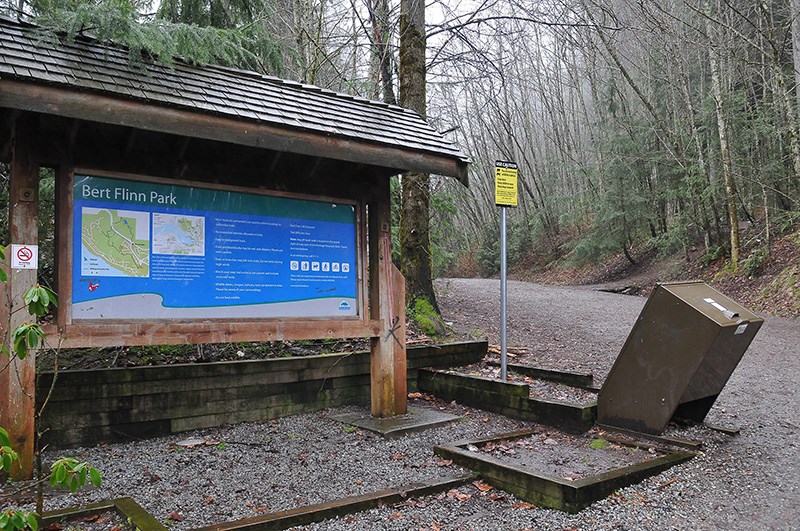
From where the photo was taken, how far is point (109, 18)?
463 centimetres

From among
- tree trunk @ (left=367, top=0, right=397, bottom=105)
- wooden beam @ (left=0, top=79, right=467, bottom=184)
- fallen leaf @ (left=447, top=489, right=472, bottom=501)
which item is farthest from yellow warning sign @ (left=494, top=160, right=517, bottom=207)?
tree trunk @ (left=367, top=0, right=397, bottom=105)

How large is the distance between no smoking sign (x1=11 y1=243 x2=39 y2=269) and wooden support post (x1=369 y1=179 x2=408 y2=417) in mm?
3065

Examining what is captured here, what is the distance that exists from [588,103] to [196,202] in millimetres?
38663

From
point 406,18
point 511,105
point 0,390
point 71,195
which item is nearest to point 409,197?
point 406,18

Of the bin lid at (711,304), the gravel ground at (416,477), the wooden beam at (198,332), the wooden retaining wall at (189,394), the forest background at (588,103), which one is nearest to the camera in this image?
the gravel ground at (416,477)

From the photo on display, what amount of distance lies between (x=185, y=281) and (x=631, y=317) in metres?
11.6

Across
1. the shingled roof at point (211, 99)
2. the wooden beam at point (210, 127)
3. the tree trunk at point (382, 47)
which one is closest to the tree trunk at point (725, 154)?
the tree trunk at point (382, 47)

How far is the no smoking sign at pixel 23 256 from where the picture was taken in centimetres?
423

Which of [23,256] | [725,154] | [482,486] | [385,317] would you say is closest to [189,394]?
[23,256]

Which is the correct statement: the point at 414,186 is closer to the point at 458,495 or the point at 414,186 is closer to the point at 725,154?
the point at 458,495

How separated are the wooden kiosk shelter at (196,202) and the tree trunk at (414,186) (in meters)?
3.30

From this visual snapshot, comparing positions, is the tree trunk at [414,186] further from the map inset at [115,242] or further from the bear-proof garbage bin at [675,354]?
the map inset at [115,242]

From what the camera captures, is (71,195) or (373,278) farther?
(373,278)

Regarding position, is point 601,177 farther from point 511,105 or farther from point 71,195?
point 71,195
